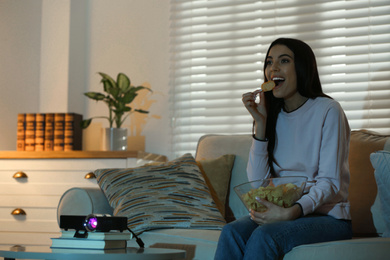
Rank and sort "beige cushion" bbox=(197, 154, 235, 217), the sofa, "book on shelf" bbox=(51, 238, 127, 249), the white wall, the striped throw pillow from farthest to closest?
the white wall < "beige cushion" bbox=(197, 154, 235, 217) < the striped throw pillow < the sofa < "book on shelf" bbox=(51, 238, 127, 249)

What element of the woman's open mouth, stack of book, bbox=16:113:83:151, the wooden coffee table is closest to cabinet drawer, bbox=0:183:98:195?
stack of book, bbox=16:113:83:151

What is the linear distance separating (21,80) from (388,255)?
2.95m

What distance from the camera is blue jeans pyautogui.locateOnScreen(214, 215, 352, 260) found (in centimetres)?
166

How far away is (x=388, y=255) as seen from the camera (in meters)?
1.71

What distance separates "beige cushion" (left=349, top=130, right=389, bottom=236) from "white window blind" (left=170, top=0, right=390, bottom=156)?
2.60ft

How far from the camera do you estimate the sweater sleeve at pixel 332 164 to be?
1822 mm

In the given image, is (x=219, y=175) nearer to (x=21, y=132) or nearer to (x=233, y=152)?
(x=233, y=152)

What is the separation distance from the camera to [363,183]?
7.79ft

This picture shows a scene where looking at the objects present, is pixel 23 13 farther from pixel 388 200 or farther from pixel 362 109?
pixel 388 200

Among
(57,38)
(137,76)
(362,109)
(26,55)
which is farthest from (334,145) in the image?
(26,55)

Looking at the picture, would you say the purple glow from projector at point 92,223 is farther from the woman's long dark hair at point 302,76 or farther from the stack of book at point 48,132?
the stack of book at point 48,132

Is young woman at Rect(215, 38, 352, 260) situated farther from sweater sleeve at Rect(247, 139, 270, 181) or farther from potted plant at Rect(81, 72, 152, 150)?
potted plant at Rect(81, 72, 152, 150)

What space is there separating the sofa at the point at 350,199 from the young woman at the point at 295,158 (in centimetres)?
9

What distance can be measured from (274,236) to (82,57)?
255cm
